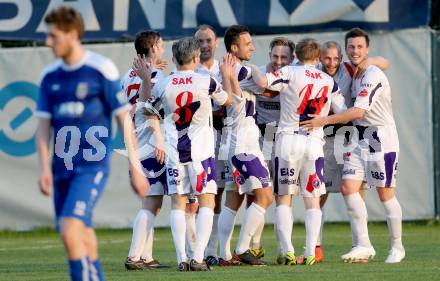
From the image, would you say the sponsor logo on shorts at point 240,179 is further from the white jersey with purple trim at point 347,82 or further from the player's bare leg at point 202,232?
the white jersey with purple trim at point 347,82

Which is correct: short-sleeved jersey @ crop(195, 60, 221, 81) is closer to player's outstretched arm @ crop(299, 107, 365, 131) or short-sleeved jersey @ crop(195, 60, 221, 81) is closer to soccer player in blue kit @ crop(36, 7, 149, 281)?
player's outstretched arm @ crop(299, 107, 365, 131)

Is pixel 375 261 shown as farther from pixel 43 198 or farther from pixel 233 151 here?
pixel 43 198

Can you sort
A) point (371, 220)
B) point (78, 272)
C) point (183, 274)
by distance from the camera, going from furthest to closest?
1. point (371, 220)
2. point (183, 274)
3. point (78, 272)

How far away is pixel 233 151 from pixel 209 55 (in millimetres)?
1031

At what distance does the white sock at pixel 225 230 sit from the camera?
11.2 metres

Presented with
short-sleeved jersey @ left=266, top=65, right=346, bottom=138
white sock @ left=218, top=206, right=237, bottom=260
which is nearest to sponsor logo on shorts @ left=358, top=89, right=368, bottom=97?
short-sleeved jersey @ left=266, top=65, right=346, bottom=138

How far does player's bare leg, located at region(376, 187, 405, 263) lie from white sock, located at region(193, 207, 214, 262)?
194 centimetres

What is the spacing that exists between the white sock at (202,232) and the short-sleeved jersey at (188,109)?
52cm

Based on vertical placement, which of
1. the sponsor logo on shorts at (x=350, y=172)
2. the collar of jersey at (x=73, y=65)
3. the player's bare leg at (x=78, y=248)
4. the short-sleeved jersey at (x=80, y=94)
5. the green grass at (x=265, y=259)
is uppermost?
the collar of jersey at (x=73, y=65)

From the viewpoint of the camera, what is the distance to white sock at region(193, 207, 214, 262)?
34.0 feet

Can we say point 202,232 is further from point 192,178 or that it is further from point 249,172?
point 249,172

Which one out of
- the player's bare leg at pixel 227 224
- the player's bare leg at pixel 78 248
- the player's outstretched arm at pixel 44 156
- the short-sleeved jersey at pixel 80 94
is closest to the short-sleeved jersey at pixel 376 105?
the player's bare leg at pixel 227 224

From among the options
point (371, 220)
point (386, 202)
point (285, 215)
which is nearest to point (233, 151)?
point (285, 215)

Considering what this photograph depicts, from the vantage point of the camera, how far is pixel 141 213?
35.7 feet
